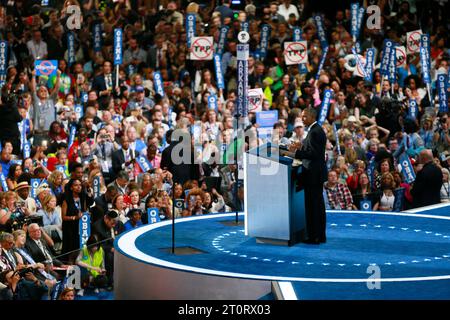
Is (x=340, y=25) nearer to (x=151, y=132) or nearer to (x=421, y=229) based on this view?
(x=151, y=132)

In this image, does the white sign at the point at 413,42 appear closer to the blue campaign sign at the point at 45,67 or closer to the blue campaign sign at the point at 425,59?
the blue campaign sign at the point at 425,59

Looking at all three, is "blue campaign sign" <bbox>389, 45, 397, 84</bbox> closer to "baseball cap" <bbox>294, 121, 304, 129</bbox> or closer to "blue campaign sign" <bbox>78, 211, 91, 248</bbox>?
"baseball cap" <bbox>294, 121, 304, 129</bbox>

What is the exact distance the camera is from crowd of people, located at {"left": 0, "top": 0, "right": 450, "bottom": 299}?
43.2ft

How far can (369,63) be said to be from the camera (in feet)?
63.4

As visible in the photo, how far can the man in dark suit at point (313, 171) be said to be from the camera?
35.9 feet

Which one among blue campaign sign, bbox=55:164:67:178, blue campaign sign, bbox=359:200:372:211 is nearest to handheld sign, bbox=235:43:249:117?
blue campaign sign, bbox=359:200:372:211

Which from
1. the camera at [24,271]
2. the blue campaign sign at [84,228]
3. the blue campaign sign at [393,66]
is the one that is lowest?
the camera at [24,271]

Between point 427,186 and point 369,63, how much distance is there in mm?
5423

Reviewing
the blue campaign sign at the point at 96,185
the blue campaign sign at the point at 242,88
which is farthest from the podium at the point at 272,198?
the blue campaign sign at the point at 96,185

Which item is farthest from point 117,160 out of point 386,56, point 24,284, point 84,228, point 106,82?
point 386,56

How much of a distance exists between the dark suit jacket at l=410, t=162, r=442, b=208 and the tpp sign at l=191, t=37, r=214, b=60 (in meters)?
5.70

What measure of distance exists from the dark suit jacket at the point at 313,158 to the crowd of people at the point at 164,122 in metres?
0.63

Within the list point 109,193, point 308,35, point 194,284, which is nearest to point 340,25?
point 308,35

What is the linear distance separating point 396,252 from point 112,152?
242 inches
